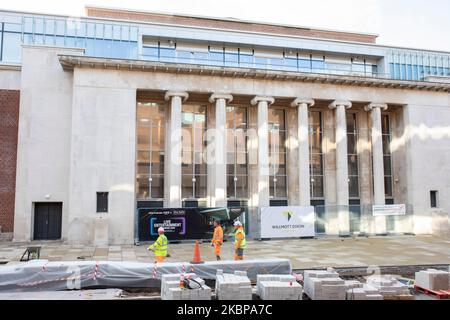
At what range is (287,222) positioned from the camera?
26.1 m

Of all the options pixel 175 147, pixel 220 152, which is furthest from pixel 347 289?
pixel 175 147

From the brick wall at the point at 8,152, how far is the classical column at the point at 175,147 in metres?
10.3

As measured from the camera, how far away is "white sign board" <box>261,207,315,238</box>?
25688mm

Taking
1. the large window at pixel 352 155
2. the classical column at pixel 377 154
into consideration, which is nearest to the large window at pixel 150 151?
the large window at pixel 352 155

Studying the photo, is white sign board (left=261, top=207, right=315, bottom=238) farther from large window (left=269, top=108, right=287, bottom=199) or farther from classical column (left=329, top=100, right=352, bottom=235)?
large window (left=269, top=108, right=287, bottom=199)

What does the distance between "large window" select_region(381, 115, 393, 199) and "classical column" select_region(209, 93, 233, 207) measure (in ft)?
48.5

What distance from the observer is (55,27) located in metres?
33.5

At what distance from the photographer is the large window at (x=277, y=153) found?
3122cm

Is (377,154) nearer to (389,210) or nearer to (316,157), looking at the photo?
(389,210)

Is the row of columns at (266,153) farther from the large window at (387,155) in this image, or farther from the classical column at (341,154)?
the large window at (387,155)

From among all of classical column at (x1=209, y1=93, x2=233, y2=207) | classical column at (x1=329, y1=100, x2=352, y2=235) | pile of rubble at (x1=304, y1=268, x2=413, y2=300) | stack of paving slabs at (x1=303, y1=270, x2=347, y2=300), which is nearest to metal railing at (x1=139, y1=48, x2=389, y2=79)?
classical column at (x1=329, y1=100, x2=352, y2=235)
